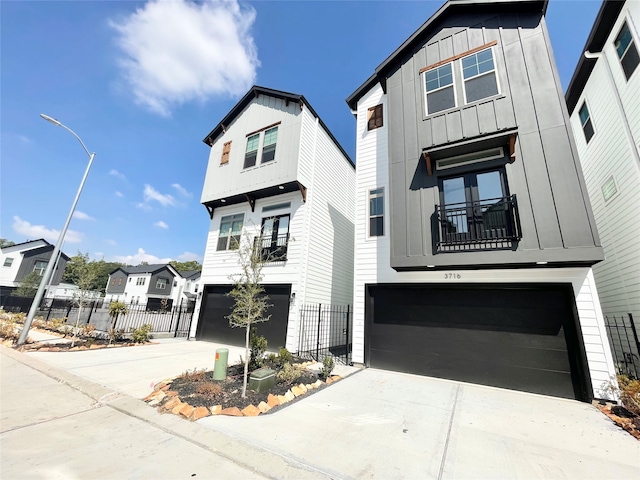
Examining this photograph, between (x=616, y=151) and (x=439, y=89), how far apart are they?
5780 millimetres

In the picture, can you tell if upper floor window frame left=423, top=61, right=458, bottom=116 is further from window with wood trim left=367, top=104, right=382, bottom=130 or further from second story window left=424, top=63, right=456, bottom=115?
window with wood trim left=367, top=104, right=382, bottom=130

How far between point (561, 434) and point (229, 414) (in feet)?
17.6

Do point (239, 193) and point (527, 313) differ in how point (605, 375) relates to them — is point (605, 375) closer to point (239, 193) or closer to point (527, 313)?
point (527, 313)

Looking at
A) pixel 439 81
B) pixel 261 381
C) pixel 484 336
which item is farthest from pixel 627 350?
pixel 261 381

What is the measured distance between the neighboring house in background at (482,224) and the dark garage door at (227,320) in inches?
132

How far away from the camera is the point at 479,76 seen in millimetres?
8000

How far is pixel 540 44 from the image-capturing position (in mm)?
7441

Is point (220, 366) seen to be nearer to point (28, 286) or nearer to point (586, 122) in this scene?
point (586, 122)

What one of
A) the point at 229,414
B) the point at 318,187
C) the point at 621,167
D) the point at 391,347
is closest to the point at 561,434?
the point at 391,347

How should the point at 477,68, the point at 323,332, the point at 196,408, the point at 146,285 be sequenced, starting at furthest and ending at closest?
the point at 146,285 < the point at 323,332 < the point at 477,68 < the point at 196,408

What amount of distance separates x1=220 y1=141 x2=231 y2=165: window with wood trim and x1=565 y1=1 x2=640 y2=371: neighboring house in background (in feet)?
49.4

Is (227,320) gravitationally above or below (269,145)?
below

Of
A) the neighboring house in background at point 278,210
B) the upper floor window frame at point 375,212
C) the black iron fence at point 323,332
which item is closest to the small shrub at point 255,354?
the black iron fence at point 323,332

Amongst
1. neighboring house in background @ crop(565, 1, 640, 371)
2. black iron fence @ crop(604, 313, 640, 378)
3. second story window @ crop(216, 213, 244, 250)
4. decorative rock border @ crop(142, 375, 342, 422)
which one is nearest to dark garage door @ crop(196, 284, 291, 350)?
second story window @ crop(216, 213, 244, 250)
